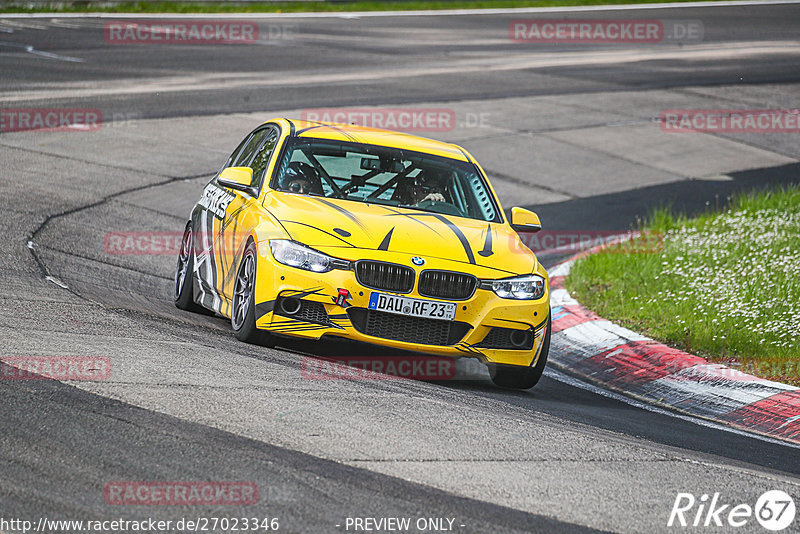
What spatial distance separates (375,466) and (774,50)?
29151 millimetres

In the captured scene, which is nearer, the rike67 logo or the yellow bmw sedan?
the rike67 logo

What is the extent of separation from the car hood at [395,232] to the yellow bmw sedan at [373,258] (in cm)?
1

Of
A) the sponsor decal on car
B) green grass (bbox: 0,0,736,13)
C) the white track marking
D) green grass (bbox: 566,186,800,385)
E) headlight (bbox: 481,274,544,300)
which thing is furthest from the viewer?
green grass (bbox: 0,0,736,13)

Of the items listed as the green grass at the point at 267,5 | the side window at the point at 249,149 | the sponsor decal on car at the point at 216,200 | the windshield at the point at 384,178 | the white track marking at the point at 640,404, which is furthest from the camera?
the green grass at the point at 267,5

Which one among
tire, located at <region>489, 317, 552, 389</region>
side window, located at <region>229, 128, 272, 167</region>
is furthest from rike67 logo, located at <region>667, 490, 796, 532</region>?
side window, located at <region>229, 128, 272, 167</region>

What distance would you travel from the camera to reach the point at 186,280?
9.43 m

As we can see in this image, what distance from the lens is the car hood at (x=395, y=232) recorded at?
767 cm

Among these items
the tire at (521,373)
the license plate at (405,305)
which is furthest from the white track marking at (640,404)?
the license plate at (405,305)

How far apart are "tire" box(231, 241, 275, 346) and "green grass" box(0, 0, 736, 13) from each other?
24167mm

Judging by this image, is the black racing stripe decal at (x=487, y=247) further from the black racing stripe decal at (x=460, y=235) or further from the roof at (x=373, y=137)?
the roof at (x=373, y=137)

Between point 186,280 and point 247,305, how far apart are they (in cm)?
177

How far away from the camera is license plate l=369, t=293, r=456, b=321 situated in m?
7.49

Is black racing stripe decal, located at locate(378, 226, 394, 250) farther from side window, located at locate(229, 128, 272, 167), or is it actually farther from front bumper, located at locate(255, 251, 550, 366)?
side window, located at locate(229, 128, 272, 167)

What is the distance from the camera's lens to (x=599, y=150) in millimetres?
19062
